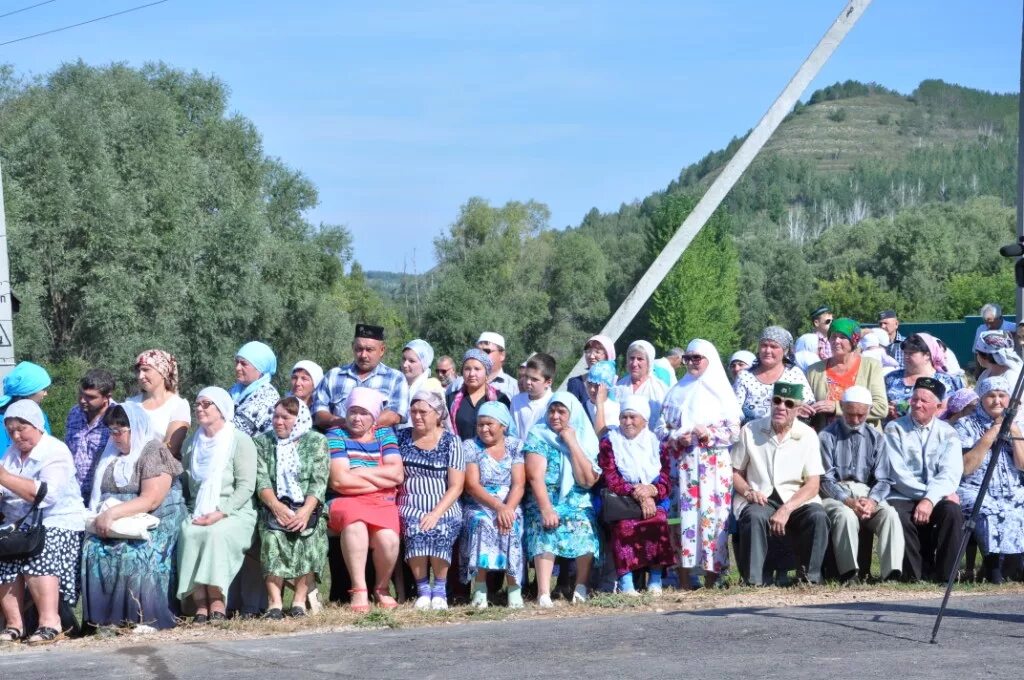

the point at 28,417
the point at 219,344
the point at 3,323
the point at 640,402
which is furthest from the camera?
the point at 219,344

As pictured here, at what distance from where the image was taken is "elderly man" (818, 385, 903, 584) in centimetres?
923

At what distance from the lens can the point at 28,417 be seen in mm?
7984

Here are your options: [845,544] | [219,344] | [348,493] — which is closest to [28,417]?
[348,493]

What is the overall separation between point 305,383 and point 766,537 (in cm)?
353

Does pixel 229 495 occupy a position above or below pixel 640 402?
below

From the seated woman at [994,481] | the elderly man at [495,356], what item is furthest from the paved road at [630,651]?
the elderly man at [495,356]

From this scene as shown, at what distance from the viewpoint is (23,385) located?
8484 millimetres

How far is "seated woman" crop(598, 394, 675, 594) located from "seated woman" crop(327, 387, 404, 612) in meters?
1.52

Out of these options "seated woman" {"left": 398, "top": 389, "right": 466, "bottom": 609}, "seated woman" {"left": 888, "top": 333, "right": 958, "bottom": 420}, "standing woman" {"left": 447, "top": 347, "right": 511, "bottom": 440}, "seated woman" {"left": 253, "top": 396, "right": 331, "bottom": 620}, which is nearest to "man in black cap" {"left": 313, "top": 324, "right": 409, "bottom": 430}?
"standing woman" {"left": 447, "top": 347, "right": 511, "bottom": 440}

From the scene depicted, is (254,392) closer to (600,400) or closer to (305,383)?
(305,383)

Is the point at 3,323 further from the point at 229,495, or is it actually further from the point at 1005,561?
the point at 1005,561

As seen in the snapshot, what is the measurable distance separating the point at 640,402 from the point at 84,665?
4.11 m

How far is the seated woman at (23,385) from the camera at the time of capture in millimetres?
8484

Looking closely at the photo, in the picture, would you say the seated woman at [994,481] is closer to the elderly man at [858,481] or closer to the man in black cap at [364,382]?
the elderly man at [858,481]
